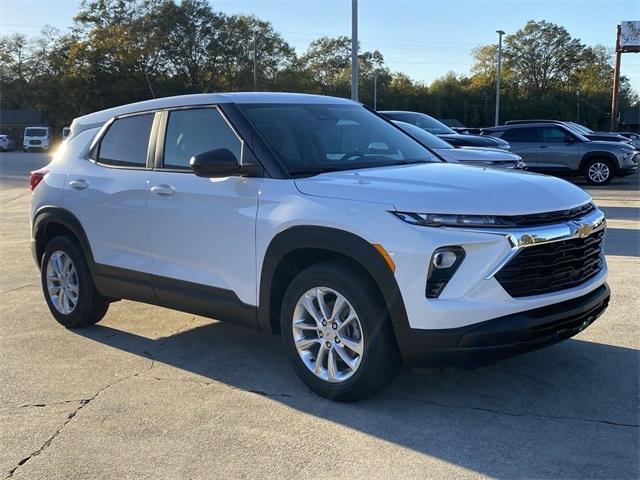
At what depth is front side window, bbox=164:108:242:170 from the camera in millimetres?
4754

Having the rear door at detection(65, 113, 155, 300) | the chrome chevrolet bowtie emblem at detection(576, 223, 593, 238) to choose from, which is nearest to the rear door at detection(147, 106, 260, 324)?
the rear door at detection(65, 113, 155, 300)

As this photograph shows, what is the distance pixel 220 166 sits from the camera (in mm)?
4324

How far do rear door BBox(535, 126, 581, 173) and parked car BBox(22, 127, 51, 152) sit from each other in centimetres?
4911

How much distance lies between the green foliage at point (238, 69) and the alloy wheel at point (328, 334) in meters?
52.5

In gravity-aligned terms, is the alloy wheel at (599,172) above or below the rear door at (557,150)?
below

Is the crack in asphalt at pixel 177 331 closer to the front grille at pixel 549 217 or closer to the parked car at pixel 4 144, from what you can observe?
the front grille at pixel 549 217

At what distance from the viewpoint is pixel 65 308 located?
5.92m

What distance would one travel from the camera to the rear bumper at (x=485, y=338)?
3590 millimetres

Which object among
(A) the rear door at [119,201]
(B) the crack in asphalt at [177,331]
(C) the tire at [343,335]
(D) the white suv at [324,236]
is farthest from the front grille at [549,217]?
(B) the crack in asphalt at [177,331]

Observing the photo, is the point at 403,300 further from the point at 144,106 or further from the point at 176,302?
the point at 144,106

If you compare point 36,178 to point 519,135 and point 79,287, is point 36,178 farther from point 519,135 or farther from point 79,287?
point 519,135

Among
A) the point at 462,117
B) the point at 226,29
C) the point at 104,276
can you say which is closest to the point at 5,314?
the point at 104,276

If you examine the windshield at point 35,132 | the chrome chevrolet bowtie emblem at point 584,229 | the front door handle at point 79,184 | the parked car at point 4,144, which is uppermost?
the front door handle at point 79,184

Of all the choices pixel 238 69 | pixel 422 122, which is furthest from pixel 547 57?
pixel 422 122
